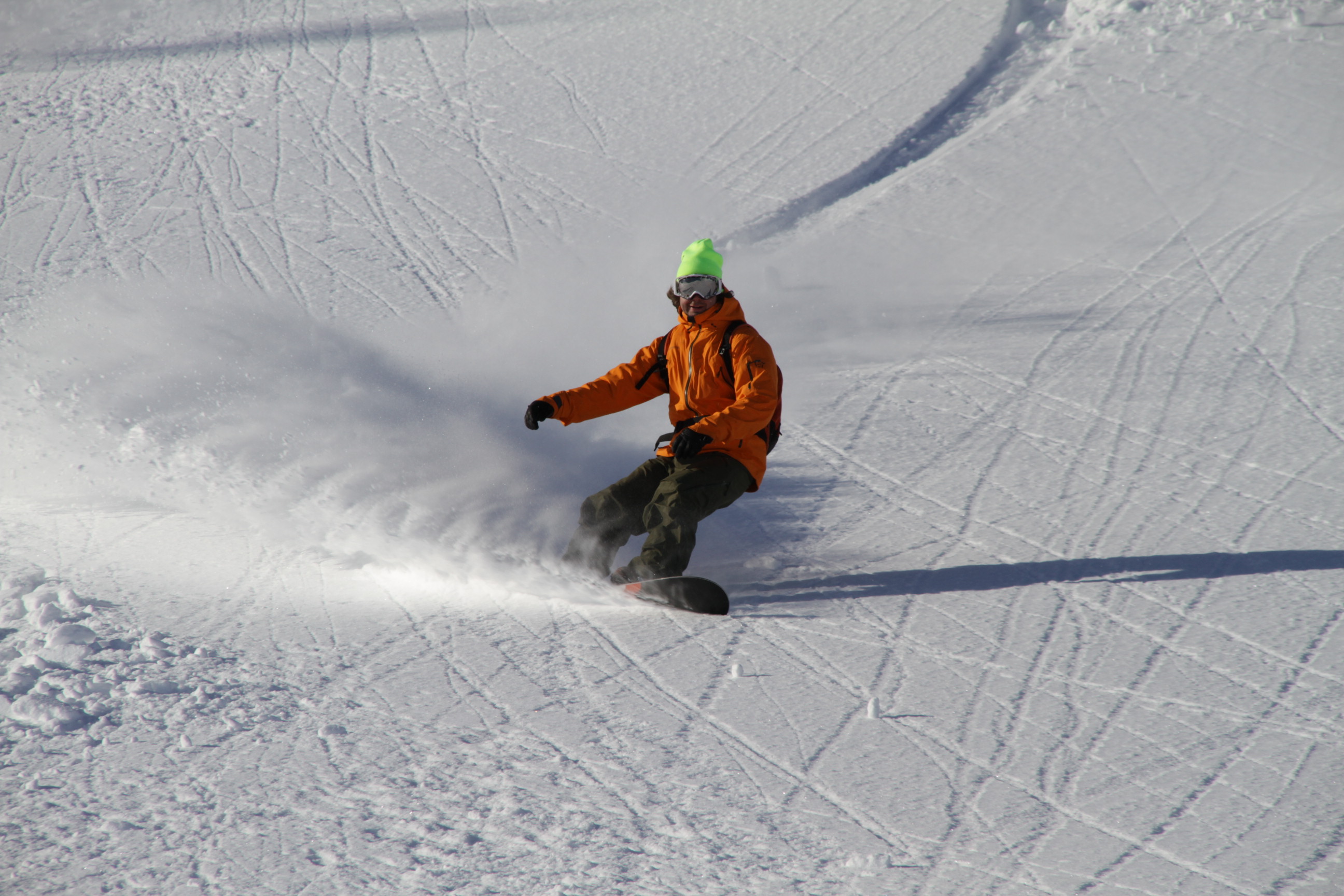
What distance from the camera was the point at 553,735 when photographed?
115 inches

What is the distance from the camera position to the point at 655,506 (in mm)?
3979

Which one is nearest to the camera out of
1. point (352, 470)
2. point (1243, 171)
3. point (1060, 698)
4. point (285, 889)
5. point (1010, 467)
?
point (285, 889)

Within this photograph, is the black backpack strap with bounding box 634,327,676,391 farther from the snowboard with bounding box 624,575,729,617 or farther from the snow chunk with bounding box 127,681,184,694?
the snow chunk with bounding box 127,681,184,694

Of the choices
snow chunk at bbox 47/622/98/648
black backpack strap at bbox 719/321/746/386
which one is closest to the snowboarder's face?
black backpack strap at bbox 719/321/746/386

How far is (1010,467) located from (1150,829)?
267cm

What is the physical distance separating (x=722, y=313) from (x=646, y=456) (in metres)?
1.26

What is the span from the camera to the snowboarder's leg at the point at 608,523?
160 inches

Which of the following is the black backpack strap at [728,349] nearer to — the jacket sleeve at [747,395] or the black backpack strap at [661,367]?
the jacket sleeve at [747,395]

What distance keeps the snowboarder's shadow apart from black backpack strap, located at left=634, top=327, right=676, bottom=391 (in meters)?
0.97

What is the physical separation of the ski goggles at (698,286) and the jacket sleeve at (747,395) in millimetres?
197

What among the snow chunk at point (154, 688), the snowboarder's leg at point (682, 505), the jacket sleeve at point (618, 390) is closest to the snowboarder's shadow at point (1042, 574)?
the snowboarder's leg at point (682, 505)

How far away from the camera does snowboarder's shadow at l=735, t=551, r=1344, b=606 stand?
155 inches

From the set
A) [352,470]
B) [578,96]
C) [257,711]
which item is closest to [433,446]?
[352,470]

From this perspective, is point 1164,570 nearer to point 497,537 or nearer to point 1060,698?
point 1060,698
